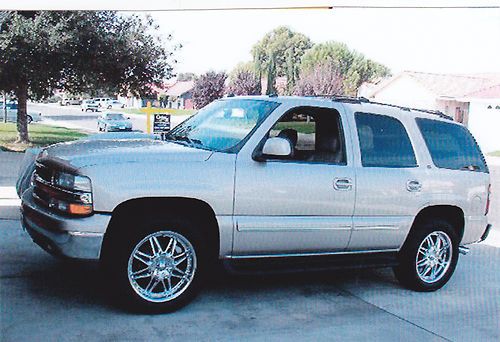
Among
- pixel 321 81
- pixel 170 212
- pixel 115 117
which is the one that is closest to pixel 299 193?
pixel 170 212

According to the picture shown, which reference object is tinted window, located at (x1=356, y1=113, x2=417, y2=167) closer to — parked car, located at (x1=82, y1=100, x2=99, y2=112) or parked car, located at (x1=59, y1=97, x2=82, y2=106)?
parked car, located at (x1=82, y1=100, x2=99, y2=112)

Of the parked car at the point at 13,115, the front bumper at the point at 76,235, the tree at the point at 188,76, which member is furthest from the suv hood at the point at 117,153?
the parked car at the point at 13,115

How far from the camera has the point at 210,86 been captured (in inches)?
476

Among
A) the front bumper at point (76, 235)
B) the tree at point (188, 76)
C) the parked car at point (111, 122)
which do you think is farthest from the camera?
the parked car at point (111, 122)

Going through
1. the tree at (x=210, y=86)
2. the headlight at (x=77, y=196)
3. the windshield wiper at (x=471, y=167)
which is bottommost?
the headlight at (x=77, y=196)

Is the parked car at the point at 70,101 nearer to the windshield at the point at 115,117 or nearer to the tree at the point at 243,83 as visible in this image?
the windshield at the point at 115,117

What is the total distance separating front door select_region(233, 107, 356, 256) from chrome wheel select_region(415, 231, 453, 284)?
1.09 metres

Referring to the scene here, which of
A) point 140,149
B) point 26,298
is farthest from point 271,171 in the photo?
point 26,298

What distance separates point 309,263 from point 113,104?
15.1 meters

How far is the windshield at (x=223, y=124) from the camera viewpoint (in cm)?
545

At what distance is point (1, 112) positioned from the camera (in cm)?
2561

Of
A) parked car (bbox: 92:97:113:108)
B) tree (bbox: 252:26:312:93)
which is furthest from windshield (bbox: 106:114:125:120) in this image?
tree (bbox: 252:26:312:93)

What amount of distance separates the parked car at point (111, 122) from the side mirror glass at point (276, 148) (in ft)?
37.5

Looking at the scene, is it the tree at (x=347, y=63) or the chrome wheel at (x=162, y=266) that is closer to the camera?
the chrome wheel at (x=162, y=266)
